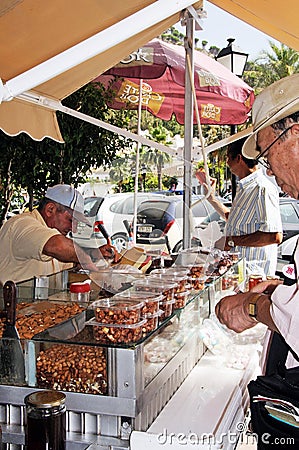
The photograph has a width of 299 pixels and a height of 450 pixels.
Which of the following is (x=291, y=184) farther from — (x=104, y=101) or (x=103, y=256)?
(x=104, y=101)

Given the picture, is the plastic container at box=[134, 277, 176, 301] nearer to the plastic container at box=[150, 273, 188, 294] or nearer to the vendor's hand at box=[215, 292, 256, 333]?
the plastic container at box=[150, 273, 188, 294]

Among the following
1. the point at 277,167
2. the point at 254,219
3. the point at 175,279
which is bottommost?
the point at 175,279

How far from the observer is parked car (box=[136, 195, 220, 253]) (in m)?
2.31

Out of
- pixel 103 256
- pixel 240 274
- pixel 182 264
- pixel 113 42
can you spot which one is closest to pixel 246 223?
pixel 240 274

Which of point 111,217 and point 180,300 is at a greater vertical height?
point 111,217

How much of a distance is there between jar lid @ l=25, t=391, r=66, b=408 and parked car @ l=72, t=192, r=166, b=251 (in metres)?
0.96

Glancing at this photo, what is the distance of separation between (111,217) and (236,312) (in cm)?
63

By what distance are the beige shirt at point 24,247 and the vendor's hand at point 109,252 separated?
0.78m

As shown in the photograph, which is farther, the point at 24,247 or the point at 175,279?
the point at 24,247

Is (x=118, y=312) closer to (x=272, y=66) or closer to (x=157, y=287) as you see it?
(x=157, y=287)

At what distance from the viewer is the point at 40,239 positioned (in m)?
3.13

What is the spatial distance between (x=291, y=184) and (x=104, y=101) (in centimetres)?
443

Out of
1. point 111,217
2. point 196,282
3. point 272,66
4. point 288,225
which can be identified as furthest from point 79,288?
point 272,66

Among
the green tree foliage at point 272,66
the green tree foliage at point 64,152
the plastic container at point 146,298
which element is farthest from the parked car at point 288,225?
the green tree foliage at point 272,66
